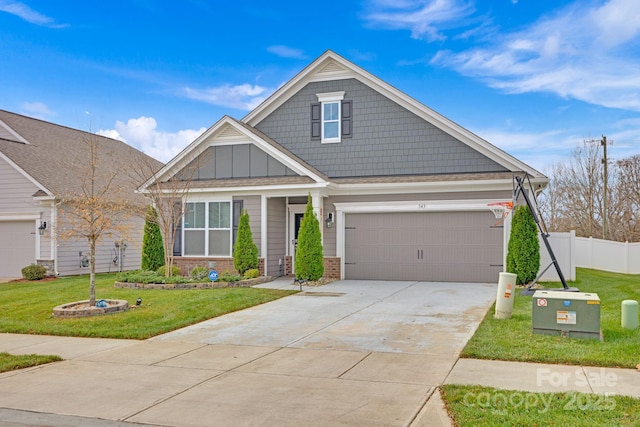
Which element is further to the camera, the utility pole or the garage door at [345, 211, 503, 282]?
the utility pole

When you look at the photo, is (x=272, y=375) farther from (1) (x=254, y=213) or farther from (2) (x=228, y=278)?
(1) (x=254, y=213)

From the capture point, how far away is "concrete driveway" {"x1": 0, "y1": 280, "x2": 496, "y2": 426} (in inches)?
221

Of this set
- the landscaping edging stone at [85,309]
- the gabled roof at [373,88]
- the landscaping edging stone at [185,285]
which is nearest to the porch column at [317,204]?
the landscaping edging stone at [185,285]

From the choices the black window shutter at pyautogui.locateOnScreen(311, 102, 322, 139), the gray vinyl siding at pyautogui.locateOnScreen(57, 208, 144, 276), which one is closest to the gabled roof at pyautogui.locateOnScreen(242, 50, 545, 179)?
the black window shutter at pyautogui.locateOnScreen(311, 102, 322, 139)

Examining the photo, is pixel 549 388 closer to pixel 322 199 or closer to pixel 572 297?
pixel 572 297

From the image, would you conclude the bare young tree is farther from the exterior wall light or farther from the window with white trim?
the window with white trim

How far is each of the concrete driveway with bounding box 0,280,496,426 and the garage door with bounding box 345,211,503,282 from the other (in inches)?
216

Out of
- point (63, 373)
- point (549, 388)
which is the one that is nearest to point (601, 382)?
point (549, 388)

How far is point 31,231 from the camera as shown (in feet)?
68.0

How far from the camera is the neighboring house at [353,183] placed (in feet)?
56.2

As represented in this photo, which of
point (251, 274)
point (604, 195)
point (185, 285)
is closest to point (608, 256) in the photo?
point (604, 195)

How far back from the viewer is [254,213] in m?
18.1

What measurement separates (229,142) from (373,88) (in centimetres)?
503

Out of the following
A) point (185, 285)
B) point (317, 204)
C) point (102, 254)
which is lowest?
point (185, 285)
